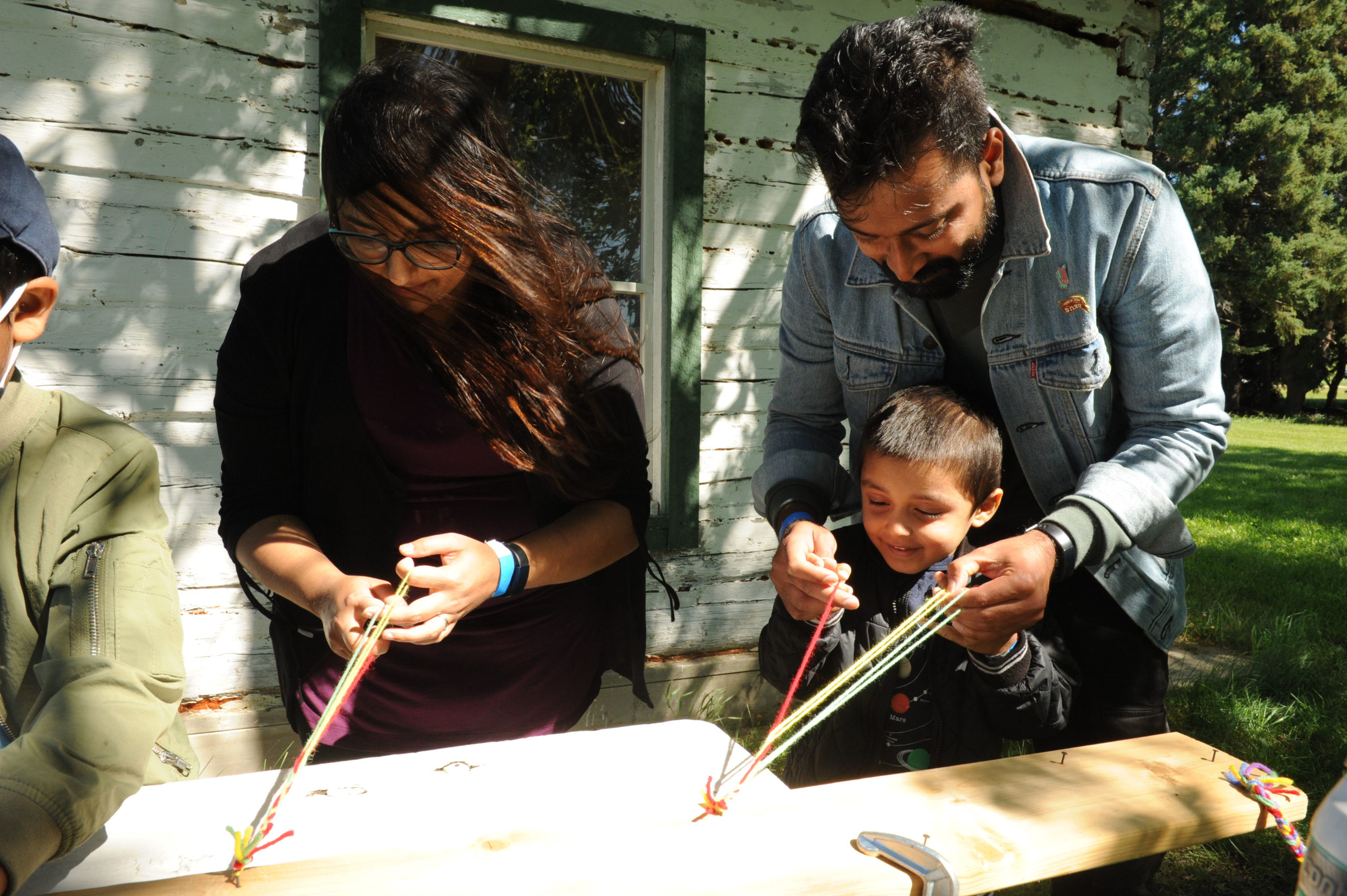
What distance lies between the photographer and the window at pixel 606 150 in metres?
3.76

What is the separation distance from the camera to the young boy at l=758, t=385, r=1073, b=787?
2.03 m

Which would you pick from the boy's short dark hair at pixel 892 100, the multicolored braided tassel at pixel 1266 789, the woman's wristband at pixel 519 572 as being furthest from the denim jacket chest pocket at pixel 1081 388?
the woman's wristband at pixel 519 572

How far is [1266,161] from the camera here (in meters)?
27.5

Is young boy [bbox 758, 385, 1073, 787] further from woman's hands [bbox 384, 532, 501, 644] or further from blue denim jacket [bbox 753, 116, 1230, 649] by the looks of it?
woman's hands [bbox 384, 532, 501, 644]

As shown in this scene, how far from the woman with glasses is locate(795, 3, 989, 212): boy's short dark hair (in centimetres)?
62

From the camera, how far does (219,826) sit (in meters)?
1.37

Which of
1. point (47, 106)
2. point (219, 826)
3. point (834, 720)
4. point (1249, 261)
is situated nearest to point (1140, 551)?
point (834, 720)

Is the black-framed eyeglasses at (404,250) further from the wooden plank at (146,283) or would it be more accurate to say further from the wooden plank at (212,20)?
the wooden plank at (212,20)

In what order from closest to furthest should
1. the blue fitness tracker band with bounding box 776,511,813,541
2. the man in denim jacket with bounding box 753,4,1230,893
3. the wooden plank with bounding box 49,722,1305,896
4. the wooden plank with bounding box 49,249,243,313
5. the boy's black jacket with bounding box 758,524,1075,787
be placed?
1. the wooden plank with bounding box 49,722,1305,896
2. the man in denim jacket with bounding box 753,4,1230,893
3. the boy's black jacket with bounding box 758,524,1075,787
4. the blue fitness tracker band with bounding box 776,511,813,541
5. the wooden plank with bounding box 49,249,243,313

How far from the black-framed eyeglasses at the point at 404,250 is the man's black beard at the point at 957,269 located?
917 millimetres

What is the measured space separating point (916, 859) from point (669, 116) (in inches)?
127

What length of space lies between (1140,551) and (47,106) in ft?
11.8

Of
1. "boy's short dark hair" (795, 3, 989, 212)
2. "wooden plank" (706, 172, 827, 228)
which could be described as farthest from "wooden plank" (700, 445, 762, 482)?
"boy's short dark hair" (795, 3, 989, 212)

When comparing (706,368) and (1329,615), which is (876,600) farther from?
(1329,615)
